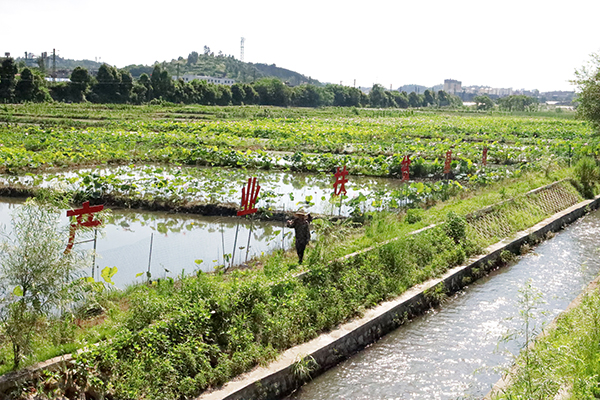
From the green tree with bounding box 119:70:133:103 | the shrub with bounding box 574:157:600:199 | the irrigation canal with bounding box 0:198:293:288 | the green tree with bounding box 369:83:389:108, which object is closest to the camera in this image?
the irrigation canal with bounding box 0:198:293:288

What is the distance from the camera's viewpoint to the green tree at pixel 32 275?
16.1ft

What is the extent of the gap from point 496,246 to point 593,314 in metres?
4.83

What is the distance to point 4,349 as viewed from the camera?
5.01 m

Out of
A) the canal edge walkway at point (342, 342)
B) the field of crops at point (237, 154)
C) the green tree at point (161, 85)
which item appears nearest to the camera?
the canal edge walkway at point (342, 342)

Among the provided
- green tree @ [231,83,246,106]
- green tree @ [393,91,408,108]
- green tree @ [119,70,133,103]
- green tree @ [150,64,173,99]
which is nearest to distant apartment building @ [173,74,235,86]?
green tree @ [393,91,408,108]

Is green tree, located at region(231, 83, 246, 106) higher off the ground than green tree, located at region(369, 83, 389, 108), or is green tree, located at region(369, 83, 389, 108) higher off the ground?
green tree, located at region(369, 83, 389, 108)

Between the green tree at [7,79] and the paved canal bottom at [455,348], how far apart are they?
45.4m

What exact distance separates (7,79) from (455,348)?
1899 inches

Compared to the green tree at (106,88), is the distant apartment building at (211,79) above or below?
above

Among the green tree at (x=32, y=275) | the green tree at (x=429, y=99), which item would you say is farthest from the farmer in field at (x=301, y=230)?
the green tree at (x=429, y=99)

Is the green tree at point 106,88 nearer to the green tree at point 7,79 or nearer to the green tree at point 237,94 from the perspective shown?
the green tree at point 7,79

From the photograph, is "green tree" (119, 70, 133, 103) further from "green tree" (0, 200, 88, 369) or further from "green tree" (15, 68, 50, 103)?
"green tree" (0, 200, 88, 369)

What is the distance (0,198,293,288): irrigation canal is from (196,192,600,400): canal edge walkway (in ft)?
9.66

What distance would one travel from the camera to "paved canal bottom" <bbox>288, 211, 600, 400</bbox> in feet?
20.0
